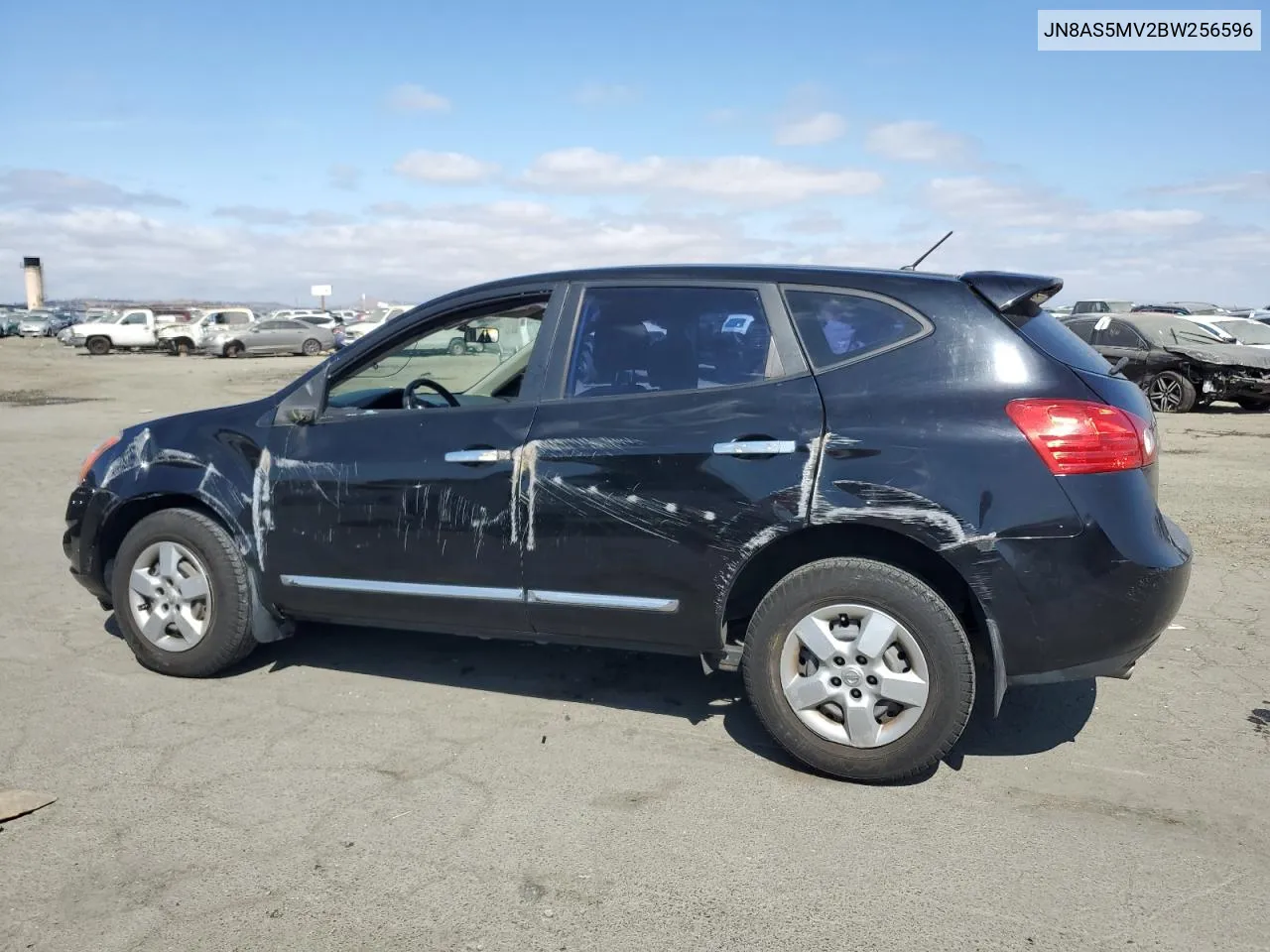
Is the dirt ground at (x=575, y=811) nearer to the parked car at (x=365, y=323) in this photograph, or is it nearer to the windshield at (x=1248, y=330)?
the windshield at (x=1248, y=330)

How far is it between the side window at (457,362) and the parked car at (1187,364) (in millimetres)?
14472

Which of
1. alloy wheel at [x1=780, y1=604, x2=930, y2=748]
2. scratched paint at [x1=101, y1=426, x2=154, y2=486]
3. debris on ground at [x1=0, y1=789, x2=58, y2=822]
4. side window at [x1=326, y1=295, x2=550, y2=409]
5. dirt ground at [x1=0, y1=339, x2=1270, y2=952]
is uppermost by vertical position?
side window at [x1=326, y1=295, x2=550, y2=409]

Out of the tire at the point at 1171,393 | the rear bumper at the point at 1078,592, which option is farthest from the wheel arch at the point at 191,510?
the tire at the point at 1171,393

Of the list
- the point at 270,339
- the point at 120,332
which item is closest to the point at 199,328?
the point at 270,339

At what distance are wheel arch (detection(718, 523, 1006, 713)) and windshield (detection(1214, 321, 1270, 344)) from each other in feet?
59.4

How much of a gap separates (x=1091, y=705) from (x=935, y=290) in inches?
78.9

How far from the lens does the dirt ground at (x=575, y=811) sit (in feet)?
9.34

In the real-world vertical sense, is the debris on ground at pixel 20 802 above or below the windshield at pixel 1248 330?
below

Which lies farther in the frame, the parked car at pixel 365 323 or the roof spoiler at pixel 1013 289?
the parked car at pixel 365 323

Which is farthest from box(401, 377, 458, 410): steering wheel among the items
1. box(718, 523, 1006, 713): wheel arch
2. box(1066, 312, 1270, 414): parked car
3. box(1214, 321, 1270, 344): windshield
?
box(1214, 321, 1270, 344): windshield

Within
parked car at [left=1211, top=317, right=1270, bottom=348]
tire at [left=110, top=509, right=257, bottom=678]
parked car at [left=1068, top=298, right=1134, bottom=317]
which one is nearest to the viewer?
tire at [left=110, top=509, right=257, bottom=678]

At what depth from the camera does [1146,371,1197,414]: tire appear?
17.0 metres

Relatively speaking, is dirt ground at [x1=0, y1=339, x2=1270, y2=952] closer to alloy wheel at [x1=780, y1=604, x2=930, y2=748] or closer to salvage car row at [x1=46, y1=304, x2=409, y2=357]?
alloy wheel at [x1=780, y1=604, x2=930, y2=748]

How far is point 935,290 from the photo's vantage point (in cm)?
372
